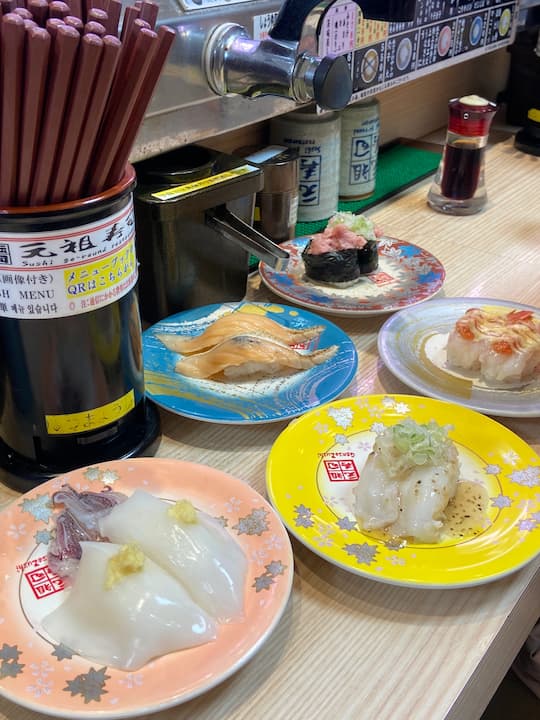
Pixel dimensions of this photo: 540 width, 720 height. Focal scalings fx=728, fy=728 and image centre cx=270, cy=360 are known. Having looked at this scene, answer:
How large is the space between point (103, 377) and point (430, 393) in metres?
0.41

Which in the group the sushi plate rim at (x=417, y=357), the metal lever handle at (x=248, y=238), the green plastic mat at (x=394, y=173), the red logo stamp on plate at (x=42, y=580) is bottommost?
the green plastic mat at (x=394, y=173)

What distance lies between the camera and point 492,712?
1.26 metres

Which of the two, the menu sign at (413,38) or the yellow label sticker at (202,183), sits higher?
the menu sign at (413,38)

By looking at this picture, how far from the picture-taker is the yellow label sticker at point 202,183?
949 mm

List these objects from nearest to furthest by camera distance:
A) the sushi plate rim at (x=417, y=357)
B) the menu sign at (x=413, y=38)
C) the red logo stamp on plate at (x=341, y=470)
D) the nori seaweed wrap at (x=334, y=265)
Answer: the red logo stamp on plate at (x=341, y=470), the sushi plate rim at (x=417, y=357), the nori seaweed wrap at (x=334, y=265), the menu sign at (x=413, y=38)

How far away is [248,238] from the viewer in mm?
1018

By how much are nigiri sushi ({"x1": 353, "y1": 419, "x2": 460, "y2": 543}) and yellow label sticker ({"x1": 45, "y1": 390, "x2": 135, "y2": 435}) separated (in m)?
0.26

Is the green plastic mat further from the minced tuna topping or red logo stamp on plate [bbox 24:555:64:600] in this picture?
red logo stamp on plate [bbox 24:555:64:600]

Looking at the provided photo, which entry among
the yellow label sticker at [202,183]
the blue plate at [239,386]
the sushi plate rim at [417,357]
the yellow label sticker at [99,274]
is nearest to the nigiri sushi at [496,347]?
the sushi plate rim at [417,357]

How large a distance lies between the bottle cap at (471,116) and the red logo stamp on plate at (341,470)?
0.92 meters

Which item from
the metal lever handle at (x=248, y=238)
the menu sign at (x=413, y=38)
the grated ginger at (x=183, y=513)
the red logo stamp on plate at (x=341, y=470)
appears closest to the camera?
the grated ginger at (x=183, y=513)

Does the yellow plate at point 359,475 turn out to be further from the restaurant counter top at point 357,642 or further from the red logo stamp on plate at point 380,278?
the red logo stamp on plate at point 380,278

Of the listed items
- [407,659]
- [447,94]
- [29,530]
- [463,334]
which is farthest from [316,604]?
[447,94]

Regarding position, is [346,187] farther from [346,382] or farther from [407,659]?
[407,659]
